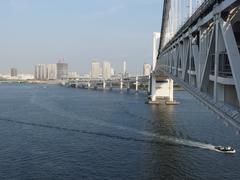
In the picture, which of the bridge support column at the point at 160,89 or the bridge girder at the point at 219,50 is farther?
the bridge support column at the point at 160,89

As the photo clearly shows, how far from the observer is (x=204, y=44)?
8180 millimetres

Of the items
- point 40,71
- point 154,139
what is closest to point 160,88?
point 154,139

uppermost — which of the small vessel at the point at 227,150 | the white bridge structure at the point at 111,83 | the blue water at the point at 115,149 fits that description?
the white bridge structure at the point at 111,83

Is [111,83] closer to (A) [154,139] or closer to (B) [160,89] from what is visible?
(B) [160,89]

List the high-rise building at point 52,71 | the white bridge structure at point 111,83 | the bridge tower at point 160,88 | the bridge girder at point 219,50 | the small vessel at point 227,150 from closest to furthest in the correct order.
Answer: the bridge girder at point 219,50
the small vessel at point 227,150
the bridge tower at point 160,88
the white bridge structure at point 111,83
the high-rise building at point 52,71

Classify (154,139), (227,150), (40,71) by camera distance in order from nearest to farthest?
(227,150), (154,139), (40,71)

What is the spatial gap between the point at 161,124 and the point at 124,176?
1146 centimetres

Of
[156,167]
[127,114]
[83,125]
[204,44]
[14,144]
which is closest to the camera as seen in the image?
[204,44]

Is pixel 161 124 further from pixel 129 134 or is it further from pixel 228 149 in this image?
pixel 228 149

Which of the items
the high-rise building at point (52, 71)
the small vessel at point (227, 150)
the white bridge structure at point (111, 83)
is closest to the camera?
the small vessel at point (227, 150)

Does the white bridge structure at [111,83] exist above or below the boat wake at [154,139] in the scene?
above

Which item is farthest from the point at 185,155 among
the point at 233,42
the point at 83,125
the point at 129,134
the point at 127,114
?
the point at 127,114

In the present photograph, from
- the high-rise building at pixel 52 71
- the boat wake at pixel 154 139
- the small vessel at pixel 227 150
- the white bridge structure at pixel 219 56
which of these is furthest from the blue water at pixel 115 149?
the high-rise building at pixel 52 71

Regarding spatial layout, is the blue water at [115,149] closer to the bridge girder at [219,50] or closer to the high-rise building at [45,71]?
the bridge girder at [219,50]
